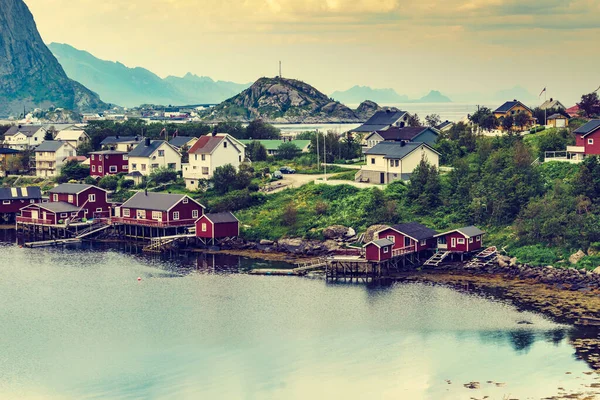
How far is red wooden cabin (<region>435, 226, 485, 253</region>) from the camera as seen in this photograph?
2341 inches

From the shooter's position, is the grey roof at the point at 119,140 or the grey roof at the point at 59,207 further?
the grey roof at the point at 119,140

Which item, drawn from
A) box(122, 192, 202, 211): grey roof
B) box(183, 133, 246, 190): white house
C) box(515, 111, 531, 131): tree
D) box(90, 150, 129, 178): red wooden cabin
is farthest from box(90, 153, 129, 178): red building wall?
box(515, 111, 531, 131): tree

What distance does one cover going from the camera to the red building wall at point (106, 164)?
9569cm

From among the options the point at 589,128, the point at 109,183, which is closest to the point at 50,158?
the point at 109,183

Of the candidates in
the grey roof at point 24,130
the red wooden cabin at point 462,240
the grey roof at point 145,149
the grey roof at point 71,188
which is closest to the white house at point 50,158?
the grey roof at point 145,149

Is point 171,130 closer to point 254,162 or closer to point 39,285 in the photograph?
point 254,162

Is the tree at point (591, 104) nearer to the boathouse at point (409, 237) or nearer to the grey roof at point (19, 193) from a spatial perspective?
the boathouse at point (409, 237)

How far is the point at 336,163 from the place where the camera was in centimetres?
9250

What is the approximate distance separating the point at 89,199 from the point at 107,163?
14974mm

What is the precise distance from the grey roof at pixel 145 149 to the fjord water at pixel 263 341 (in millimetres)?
35284

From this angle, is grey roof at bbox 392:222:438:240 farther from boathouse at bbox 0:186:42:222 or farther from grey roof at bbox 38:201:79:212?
boathouse at bbox 0:186:42:222

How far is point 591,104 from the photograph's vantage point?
294ft

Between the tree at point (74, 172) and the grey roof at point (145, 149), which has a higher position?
the grey roof at point (145, 149)

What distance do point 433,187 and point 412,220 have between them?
4213mm
